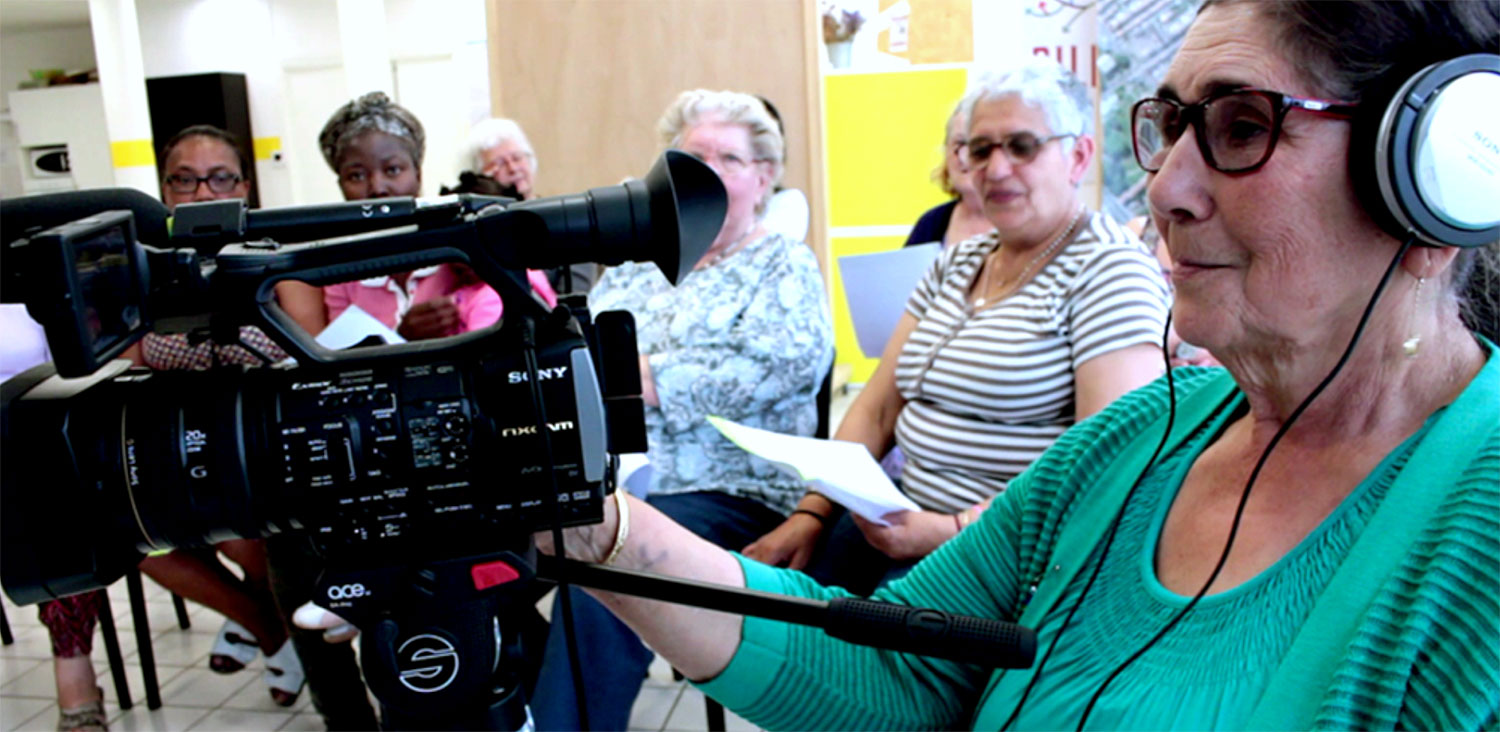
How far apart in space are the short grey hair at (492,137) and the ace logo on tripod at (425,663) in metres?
2.33

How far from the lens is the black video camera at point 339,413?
0.63m

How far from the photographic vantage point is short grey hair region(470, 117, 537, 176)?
111 inches

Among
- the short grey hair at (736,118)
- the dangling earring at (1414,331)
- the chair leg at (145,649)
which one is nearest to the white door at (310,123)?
the short grey hair at (736,118)

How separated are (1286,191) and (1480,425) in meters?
0.19

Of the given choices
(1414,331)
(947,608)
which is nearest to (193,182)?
(947,608)

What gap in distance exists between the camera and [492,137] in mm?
2832

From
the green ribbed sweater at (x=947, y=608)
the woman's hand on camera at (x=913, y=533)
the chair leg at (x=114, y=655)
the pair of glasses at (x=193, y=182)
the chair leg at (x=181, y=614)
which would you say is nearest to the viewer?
the green ribbed sweater at (x=947, y=608)

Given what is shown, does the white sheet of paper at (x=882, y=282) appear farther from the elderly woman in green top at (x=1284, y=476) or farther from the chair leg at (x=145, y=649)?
the chair leg at (x=145, y=649)

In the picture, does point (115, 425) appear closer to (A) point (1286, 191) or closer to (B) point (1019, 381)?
(A) point (1286, 191)

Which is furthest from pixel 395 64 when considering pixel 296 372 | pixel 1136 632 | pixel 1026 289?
pixel 1136 632

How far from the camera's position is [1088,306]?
1495mm

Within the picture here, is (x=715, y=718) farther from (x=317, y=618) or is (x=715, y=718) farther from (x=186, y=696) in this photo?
(x=186, y=696)

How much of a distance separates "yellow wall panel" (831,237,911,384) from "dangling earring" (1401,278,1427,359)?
9.22 feet

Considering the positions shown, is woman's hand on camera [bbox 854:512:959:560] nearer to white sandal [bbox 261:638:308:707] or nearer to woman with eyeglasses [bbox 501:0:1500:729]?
woman with eyeglasses [bbox 501:0:1500:729]
